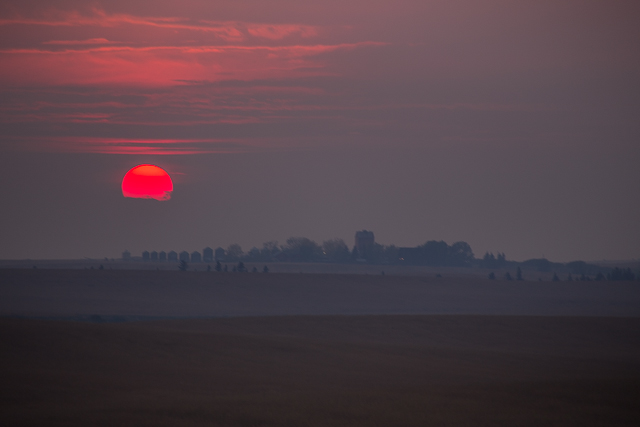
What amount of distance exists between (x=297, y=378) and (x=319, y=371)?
1.98m

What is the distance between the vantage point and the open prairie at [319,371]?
16234 mm

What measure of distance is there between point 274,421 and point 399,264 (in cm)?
15667

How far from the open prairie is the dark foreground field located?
6 centimetres

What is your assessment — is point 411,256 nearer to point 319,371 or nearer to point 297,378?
point 319,371

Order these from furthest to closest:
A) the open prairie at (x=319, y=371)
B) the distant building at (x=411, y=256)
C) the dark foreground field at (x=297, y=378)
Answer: the distant building at (x=411, y=256) < the open prairie at (x=319, y=371) < the dark foreground field at (x=297, y=378)

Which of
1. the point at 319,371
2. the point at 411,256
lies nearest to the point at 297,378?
the point at 319,371

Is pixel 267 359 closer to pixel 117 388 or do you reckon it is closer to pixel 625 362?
pixel 117 388

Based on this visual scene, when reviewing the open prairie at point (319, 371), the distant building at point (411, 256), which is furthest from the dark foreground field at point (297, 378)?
the distant building at point (411, 256)

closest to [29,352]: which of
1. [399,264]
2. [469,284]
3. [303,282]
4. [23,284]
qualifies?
[23,284]

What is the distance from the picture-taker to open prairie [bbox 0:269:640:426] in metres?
16.2

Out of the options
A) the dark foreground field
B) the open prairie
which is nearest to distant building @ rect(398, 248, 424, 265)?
the open prairie

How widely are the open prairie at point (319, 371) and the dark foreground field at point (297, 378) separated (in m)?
0.06

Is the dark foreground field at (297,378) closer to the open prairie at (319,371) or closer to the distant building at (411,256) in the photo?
the open prairie at (319,371)

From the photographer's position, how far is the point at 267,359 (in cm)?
2669
